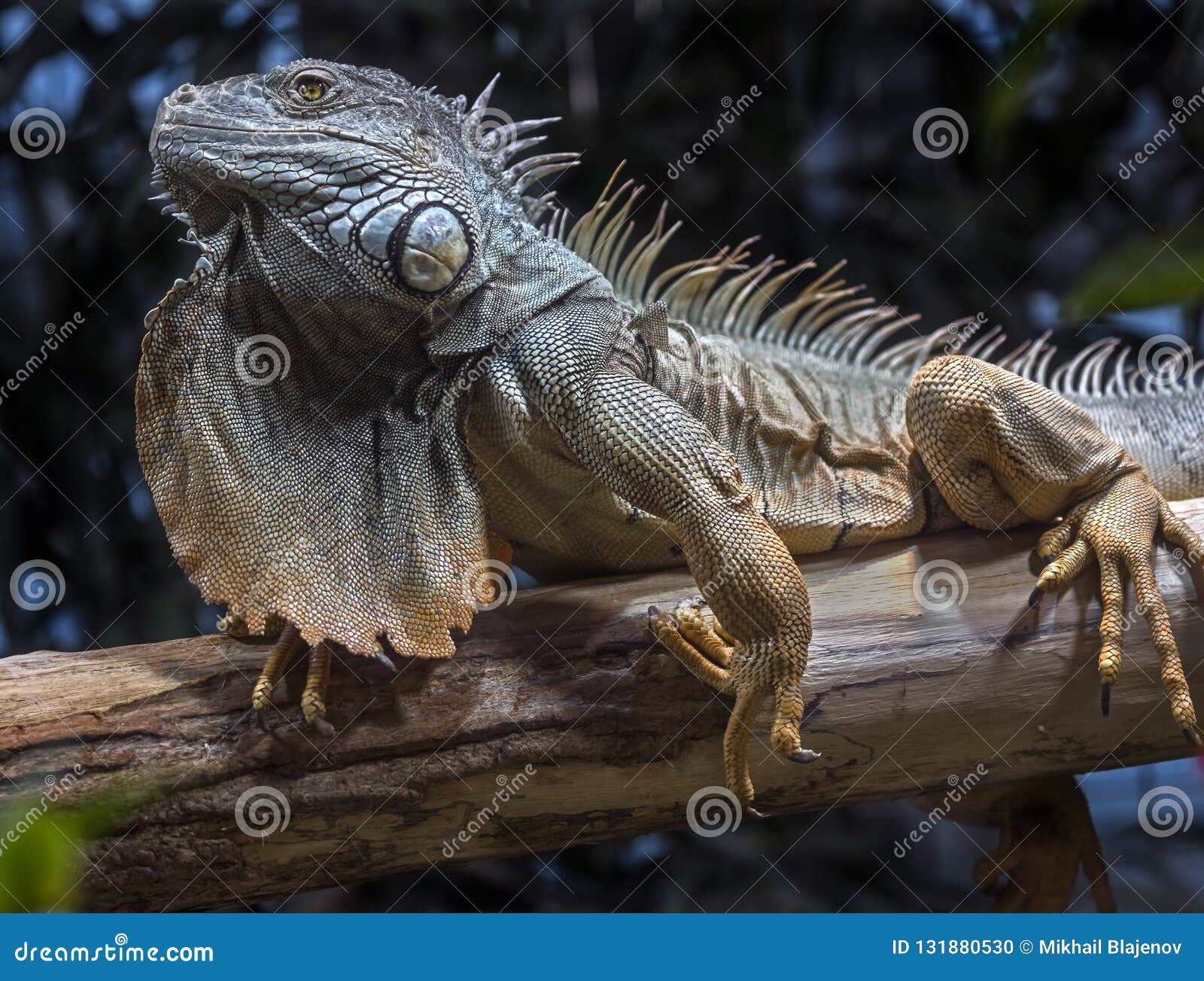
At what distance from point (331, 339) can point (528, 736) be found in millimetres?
977

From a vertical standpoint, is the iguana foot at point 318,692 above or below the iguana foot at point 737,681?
below

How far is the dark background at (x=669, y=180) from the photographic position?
4027 millimetres

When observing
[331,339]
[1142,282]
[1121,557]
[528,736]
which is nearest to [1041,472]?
[1121,557]

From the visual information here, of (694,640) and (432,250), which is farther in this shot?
(694,640)

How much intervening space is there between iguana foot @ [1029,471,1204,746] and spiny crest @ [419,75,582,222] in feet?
4.75

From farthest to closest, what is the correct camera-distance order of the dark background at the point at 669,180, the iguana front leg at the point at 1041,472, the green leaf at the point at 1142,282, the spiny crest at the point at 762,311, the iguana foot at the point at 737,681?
1. the dark background at the point at 669,180
2. the spiny crest at the point at 762,311
3. the iguana front leg at the point at 1041,472
4. the iguana foot at the point at 737,681
5. the green leaf at the point at 1142,282

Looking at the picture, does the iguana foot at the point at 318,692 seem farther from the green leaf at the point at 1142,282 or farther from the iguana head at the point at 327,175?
the green leaf at the point at 1142,282

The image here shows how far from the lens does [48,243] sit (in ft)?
13.4

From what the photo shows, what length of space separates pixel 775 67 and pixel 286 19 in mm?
1896

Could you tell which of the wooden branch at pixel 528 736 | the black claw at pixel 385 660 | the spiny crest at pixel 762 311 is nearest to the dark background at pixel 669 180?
the spiny crest at pixel 762 311

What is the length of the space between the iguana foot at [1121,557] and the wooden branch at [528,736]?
7 cm

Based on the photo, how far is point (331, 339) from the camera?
7.88ft

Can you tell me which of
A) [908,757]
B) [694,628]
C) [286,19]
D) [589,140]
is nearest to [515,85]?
[589,140]

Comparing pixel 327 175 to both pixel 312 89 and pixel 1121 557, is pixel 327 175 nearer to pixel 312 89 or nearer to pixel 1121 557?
pixel 312 89
